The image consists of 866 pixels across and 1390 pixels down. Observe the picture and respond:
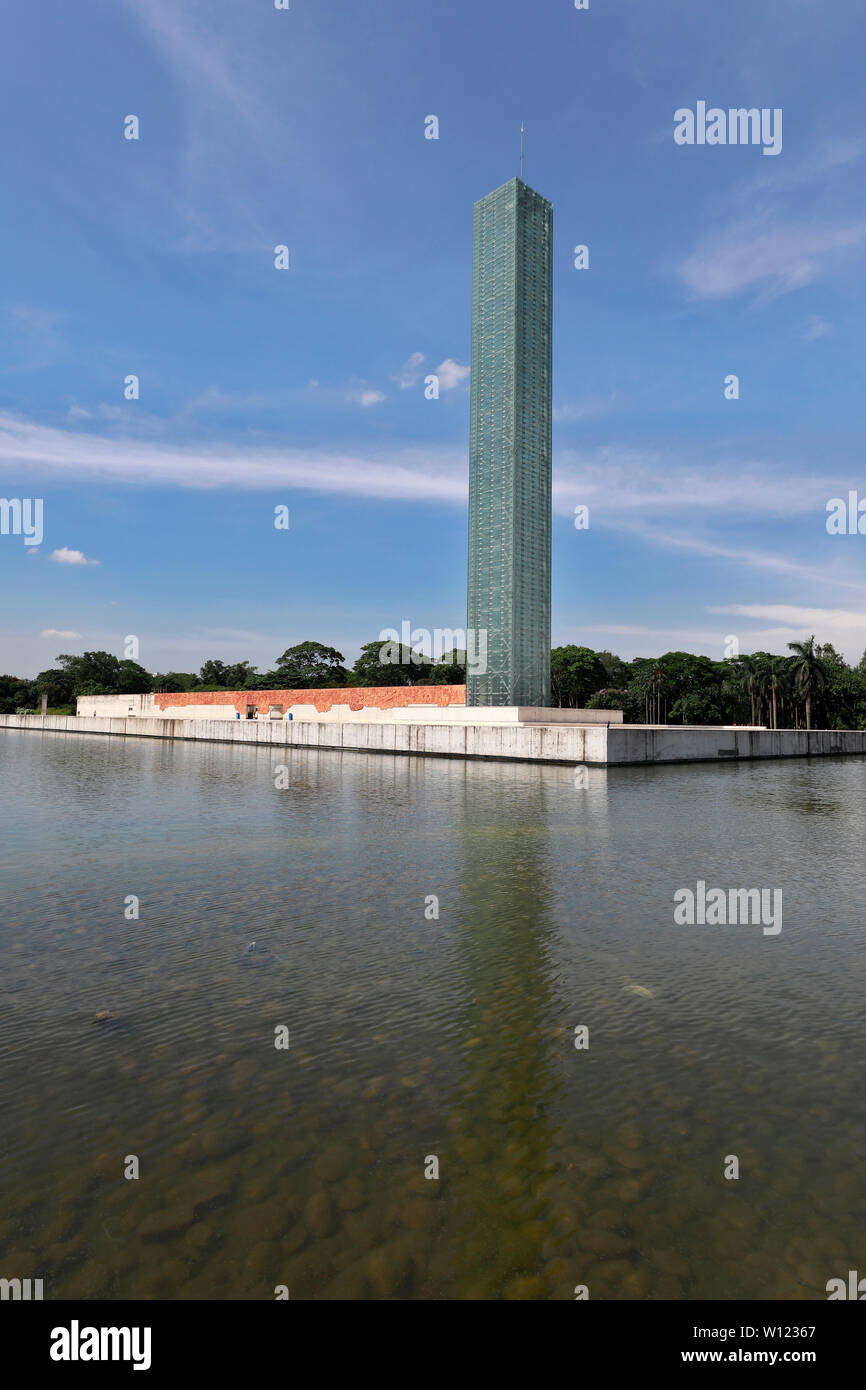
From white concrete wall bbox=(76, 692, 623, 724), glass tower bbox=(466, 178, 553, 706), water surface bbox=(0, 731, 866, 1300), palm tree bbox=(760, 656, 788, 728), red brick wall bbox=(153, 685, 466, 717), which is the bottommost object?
water surface bbox=(0, 731, 866, 1300)

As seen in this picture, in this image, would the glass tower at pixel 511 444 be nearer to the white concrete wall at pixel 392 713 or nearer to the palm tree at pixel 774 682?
the white concrete wall at pixel 392 713

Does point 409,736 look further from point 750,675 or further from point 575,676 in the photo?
point 575,676

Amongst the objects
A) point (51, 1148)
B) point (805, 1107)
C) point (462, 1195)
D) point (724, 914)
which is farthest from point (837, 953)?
point (51, 1148)

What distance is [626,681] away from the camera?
351 feet

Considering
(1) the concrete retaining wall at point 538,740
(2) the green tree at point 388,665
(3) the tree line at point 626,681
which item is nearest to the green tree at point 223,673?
(3) the tree line at point 626,681

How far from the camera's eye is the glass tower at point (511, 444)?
6069 cm

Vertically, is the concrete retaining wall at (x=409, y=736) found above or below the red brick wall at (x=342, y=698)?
below

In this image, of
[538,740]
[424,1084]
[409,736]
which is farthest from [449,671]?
[424,1084]

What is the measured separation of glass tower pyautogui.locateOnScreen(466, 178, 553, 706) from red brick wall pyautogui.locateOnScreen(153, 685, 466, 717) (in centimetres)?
287

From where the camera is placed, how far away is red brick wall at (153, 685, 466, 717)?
6481 centimetres

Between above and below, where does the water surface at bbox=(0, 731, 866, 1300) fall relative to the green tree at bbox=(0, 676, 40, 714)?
below

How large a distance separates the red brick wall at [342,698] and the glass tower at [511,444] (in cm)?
287

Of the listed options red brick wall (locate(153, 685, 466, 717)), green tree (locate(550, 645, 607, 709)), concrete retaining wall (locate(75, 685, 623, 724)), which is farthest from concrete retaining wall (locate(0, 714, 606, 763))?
green tree (locate(550, 645, 607, 709))

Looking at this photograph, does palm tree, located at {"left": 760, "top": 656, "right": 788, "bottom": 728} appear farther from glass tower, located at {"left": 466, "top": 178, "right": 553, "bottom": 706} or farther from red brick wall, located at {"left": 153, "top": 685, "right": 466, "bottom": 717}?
red brick wall, located at {"left": 153, "top": 685, "right": 466, "bottom": 717}
